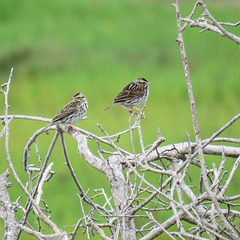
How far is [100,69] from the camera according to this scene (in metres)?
20.1

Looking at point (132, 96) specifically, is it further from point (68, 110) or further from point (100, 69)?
point (100, 69)

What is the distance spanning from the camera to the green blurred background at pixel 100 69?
13.8m

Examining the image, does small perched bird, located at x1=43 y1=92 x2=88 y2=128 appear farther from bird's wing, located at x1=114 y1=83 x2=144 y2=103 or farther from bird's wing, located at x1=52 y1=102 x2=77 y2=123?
bird's wing, located at x1=114 y1=83 x2=144 y2=103

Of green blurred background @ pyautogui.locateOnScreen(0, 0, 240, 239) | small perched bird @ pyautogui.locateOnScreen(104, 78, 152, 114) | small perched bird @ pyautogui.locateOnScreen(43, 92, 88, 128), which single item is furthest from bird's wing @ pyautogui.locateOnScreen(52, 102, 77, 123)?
green blurred background @ pyautogui.locateOnScreen(0, 0, 240, 239)

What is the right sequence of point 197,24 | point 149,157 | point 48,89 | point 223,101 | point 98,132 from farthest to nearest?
point 48,89 < point 223,101 < point 98,132 < point 149,157 < point 197,24

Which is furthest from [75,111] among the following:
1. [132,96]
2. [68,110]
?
[132,96]

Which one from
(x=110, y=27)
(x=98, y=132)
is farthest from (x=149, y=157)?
(x=110, y=27)

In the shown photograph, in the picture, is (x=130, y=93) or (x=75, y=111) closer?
(x=75, y=111)

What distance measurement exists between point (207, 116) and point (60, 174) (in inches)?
172

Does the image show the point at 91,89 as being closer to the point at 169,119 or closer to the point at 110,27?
the point at 169,119

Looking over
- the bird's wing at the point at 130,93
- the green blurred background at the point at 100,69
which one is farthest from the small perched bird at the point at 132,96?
the green blurred background at the point at 100,69

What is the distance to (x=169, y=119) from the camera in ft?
51.9

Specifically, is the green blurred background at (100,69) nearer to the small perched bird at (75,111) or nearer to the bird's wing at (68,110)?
the small perched bird at (75,111)

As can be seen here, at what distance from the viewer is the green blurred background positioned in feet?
45.4
